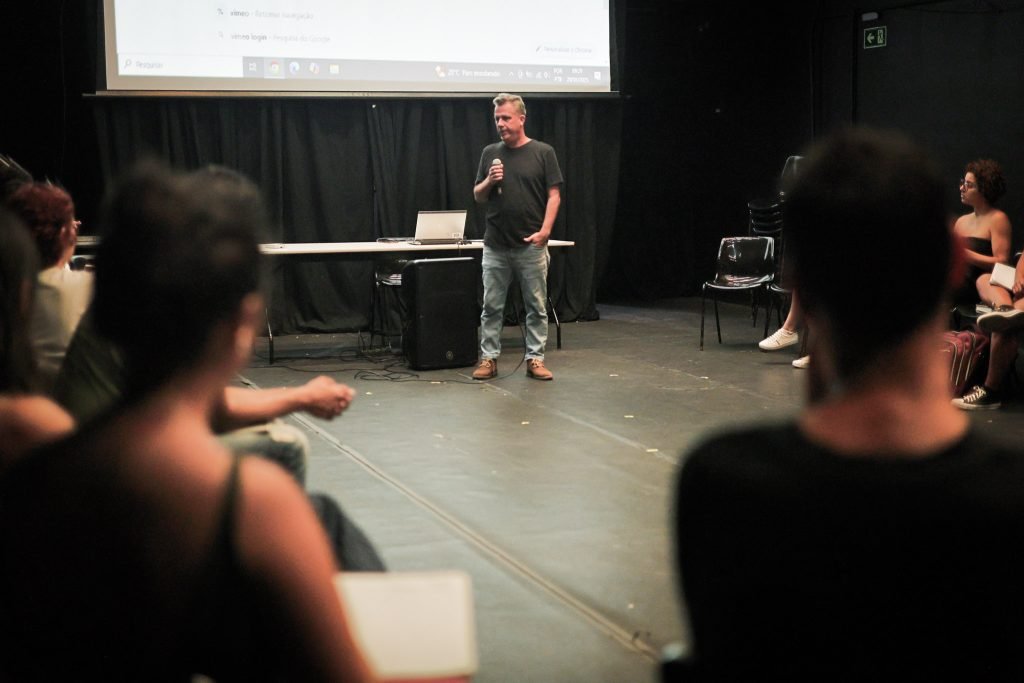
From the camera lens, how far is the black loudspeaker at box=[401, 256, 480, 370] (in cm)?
669

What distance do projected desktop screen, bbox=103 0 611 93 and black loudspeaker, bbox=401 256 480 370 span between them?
1.86 meters

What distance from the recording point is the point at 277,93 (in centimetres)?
776

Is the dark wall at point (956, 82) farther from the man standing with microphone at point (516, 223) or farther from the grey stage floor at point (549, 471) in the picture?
the man standing with microphone at point (516, 223)

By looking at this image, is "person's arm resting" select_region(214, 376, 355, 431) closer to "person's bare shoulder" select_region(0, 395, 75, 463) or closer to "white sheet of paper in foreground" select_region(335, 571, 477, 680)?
"person's bare shoulder" select_region(0, 395, 75, 463)

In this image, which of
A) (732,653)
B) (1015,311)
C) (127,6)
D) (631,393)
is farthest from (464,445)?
(127,6)

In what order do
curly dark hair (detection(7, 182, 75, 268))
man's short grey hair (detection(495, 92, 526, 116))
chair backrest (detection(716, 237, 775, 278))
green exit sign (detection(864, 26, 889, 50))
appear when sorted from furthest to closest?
green exit sign (detection(864, 26, 889, 50)) → chair backrest (detection(716, 237, 775, 278)) → man's short grey hair (detection(495, 92, 526, 116)) → curly dark hair (detection(7, 182, 75, 268))

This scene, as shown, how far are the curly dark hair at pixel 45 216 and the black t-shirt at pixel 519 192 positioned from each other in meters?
3.91

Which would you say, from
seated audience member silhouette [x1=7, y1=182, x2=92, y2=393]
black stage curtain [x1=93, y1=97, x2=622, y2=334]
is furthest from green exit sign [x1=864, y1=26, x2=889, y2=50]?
seated audience member silhouette [x1=7, y1=182, x2=92, y2=393]

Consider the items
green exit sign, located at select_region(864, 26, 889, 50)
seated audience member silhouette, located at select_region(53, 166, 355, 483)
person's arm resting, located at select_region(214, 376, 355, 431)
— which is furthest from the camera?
green exit sign, located at select_region(864, 26, 889, 50)

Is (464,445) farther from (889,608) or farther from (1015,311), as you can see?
(889,608)

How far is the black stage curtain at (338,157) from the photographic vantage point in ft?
26.5

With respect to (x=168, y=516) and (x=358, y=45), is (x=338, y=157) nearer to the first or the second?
(x=358, y=45)

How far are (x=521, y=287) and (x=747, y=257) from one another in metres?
2.15

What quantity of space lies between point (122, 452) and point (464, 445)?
374 cm
